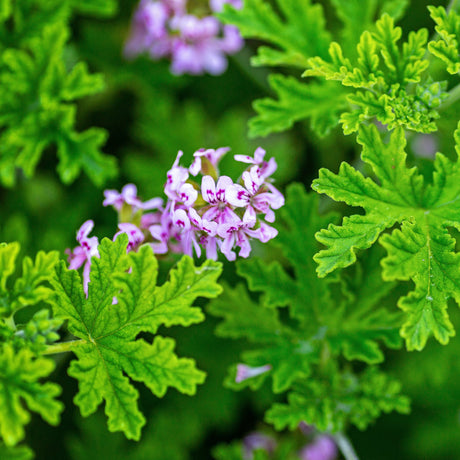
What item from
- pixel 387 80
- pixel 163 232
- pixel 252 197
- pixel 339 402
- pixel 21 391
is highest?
pixel 387 80

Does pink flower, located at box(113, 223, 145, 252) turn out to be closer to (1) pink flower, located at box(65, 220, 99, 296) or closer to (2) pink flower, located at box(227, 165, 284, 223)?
(1) pink flower, located at box(65, 220, 99, 296)

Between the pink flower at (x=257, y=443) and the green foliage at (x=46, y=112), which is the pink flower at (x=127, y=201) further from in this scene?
the pink flower at (x=257, y=443)

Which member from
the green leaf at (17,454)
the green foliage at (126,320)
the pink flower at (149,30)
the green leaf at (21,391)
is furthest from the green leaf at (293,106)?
the green leaf at (17,454)

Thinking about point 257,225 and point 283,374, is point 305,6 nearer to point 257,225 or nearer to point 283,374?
point 257,225

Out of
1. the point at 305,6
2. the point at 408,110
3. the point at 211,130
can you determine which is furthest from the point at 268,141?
the point at 408,110

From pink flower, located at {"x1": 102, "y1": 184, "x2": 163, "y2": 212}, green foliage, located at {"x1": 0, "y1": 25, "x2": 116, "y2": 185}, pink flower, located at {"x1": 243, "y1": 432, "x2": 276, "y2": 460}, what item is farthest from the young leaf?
pink flower, located at {"x1": 243, "y1": 432, "x2": 276, "y2": 460}

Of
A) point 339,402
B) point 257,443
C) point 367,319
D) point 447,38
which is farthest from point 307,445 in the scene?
point 447,38

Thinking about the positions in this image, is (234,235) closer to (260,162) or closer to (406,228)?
(260,162)
